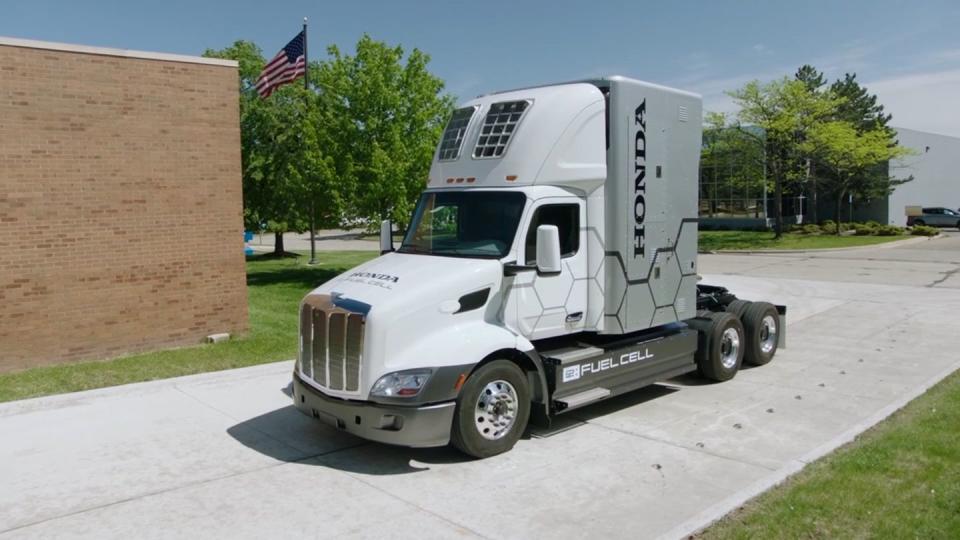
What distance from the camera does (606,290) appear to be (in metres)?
8.00

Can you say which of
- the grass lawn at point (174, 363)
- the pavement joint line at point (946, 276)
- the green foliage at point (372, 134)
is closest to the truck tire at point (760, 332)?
the grass lawn at point (174, 363)

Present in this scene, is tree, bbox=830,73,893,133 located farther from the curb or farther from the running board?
the running board

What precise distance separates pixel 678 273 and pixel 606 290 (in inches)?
57.0

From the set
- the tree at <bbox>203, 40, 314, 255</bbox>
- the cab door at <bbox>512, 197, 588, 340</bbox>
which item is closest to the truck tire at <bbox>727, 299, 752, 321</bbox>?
the cab door at <bbox>512, 197, 588, 340</bbox>

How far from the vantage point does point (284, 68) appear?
2020 cm

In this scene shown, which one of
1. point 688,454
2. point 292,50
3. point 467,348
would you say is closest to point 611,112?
point 467,348

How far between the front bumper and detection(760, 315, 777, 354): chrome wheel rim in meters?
6.00

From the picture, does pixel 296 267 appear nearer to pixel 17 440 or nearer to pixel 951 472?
pixel 17 440

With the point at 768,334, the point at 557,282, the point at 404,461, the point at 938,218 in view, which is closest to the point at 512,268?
the point at 557,282

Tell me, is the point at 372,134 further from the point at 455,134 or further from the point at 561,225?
the point at 561,225

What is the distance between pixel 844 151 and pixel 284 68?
3105 cm

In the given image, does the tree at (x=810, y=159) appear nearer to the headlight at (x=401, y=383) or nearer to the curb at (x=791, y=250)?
the curb at (x=791, y=250)

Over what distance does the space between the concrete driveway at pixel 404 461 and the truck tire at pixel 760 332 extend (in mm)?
237

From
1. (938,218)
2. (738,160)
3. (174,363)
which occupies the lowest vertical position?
(174,363)
